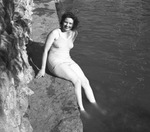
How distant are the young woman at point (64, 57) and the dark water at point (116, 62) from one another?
64 cm

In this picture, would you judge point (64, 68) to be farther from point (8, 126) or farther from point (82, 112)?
point (8, 126)

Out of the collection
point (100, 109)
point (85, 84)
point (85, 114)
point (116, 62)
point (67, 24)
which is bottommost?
point (100, 109)

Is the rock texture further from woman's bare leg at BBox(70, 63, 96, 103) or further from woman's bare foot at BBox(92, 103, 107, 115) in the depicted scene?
woman's bare foot at BBox(92, 103, 107, 115)

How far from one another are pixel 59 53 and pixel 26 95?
1.43 m

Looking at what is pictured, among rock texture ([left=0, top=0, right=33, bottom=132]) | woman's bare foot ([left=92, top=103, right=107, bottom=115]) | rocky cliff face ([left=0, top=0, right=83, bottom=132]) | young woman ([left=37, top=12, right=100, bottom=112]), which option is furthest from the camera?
woman's bare foot ([left=92, top=103, right=107, bottom=115])

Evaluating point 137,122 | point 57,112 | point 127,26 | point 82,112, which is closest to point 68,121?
point 57,112

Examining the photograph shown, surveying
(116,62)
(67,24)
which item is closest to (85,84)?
(67,24)

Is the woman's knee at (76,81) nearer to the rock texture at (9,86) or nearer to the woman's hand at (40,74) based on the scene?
the woman's hand at (40,74)

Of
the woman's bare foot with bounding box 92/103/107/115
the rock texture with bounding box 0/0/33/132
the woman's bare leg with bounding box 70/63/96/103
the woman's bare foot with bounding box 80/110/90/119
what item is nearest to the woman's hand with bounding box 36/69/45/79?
the rock texture with bounding box 0/0/33/132

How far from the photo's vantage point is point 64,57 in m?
5.85

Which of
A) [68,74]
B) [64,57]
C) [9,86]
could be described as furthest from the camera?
[64,57]

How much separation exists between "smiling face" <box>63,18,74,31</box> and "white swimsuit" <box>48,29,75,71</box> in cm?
18

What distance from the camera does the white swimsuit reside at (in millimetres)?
5766

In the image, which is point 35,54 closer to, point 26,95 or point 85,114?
point 26,95
